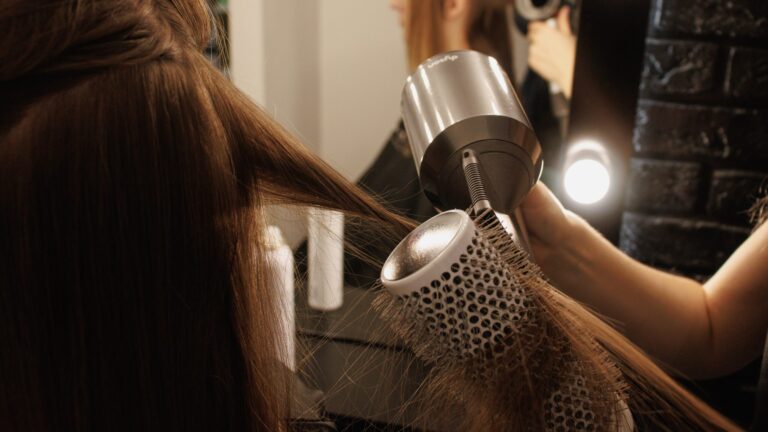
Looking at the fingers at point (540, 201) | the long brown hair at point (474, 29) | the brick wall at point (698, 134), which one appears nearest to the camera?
the fingers at point (540, 201)

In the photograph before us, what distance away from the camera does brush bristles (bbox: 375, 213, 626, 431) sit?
0.35 meters

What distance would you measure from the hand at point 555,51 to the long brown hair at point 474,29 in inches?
1.9

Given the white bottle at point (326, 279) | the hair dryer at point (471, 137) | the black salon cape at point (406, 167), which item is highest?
the hair dryer at point (471, 137)

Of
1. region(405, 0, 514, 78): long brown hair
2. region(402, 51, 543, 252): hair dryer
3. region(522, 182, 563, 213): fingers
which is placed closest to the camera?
region(402, 51, 543, 252): hair dryer

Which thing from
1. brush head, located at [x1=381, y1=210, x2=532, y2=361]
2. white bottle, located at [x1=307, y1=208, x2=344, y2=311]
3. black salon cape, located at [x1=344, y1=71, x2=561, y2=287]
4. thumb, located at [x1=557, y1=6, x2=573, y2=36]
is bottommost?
white bottle, located at [x1=307, y1=208, x2=344, y2=311]

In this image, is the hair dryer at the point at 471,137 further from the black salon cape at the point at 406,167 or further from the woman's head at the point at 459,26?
the woman's head at the point at 459,26

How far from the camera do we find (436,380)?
16.3 inches

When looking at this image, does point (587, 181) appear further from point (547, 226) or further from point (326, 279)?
point (326, 279)

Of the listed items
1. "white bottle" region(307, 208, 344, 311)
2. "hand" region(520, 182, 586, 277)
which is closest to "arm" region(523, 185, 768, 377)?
"hand" region(520, 182, 586, 277)

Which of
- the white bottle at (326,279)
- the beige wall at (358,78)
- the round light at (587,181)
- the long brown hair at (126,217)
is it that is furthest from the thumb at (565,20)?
the long brown hair at (126,217)

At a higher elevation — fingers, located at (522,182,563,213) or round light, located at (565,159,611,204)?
fingers, located at (522,182,563,213)

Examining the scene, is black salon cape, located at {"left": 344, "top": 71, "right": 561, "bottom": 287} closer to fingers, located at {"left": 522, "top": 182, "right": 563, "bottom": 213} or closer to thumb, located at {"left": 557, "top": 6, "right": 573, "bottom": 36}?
thumb, located at {"left": 557, "top": 6, "right": 573, "bottom": 36}

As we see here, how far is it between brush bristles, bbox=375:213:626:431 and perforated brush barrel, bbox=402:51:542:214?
0.33 ft

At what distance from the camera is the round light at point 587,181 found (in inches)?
42.4
